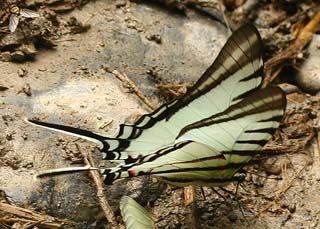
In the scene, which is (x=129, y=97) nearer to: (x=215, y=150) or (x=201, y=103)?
(x=201, y=103)

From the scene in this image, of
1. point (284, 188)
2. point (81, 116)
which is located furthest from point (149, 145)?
point (284, 188)

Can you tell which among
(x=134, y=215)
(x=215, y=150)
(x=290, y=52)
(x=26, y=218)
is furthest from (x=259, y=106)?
(x=290, y=52)

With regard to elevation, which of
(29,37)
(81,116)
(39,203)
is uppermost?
(29,37)

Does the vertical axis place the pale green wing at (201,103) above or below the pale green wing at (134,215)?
above

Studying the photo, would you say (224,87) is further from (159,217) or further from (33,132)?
(33,132)

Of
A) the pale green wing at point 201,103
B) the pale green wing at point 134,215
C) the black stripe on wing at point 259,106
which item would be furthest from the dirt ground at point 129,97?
the black stripe on wing at point 259,106

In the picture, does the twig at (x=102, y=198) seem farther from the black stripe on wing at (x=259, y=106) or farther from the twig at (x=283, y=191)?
the twig at (x=283, y=191)

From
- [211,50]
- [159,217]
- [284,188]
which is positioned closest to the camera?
[159,217]
